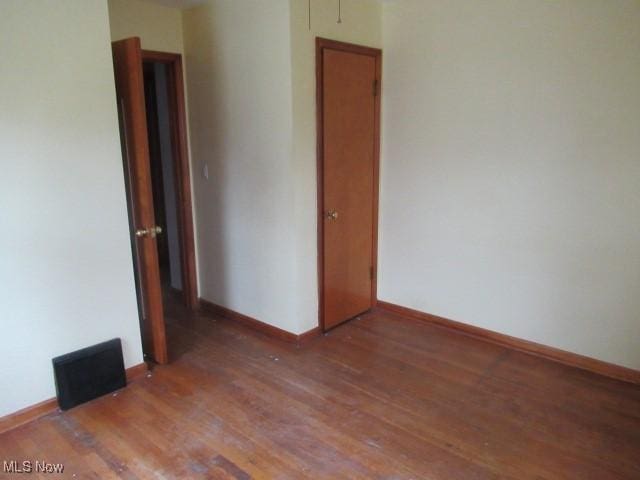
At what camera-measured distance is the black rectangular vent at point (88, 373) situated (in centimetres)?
250

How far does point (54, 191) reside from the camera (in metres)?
2.39

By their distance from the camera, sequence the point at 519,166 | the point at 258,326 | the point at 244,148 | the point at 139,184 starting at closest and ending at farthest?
the point at 139,184 < the point at 519,166 < the point at 244,148 < the point at 258,326

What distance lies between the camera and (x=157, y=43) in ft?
11.2

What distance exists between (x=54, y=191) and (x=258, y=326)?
171 centimetres

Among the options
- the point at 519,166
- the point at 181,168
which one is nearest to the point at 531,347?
the point at 519,166

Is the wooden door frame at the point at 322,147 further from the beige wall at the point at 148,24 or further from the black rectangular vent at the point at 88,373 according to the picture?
the black rectangular vent at the point at 88,373

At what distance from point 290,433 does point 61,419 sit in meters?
1.21

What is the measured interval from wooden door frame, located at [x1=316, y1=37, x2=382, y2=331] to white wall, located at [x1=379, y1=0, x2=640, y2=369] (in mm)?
81

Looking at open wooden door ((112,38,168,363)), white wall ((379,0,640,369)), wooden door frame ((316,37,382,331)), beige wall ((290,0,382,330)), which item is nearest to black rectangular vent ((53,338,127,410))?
open wooden door ((112,38,168,363))

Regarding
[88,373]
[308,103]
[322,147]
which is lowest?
[88,373]

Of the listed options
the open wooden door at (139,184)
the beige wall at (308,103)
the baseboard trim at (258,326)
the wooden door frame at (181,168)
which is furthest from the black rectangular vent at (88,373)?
the wooden door frame at (181,168)

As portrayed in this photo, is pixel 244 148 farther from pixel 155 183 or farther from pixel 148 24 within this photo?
pixel 155 183

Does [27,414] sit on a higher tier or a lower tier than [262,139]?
lower

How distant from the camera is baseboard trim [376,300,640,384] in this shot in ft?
9.29
